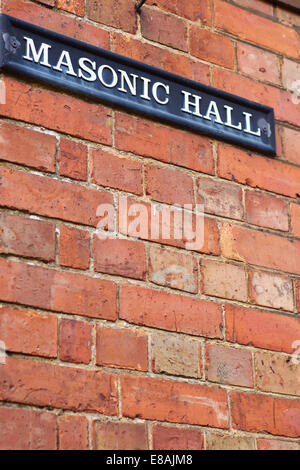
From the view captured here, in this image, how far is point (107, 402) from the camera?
1.88 metres

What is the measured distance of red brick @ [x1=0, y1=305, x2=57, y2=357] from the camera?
1.82 meters

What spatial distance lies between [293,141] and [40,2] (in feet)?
2.66

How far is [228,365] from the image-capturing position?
2.09m

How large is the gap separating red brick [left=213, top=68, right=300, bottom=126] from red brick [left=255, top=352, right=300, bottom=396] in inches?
27.8

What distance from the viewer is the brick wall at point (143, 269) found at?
1.86 m

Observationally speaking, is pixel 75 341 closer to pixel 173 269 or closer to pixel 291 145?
pixel 173 269

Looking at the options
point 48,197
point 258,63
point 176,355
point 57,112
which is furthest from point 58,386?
point 258,63

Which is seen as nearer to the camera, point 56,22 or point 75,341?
point 75,341

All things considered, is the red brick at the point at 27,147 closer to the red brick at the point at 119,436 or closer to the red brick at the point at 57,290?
the red brick at the point at 57,290

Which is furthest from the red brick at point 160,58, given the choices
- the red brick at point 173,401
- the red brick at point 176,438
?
the red brick at point 176,438

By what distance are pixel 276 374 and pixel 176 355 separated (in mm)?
289

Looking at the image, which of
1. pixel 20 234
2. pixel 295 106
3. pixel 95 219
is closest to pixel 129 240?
pixel 95 219

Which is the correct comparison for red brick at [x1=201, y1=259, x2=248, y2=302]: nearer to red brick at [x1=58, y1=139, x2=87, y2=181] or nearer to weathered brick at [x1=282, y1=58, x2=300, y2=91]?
red brick at [x1=58, y1=139, x2=87, y2=181]
